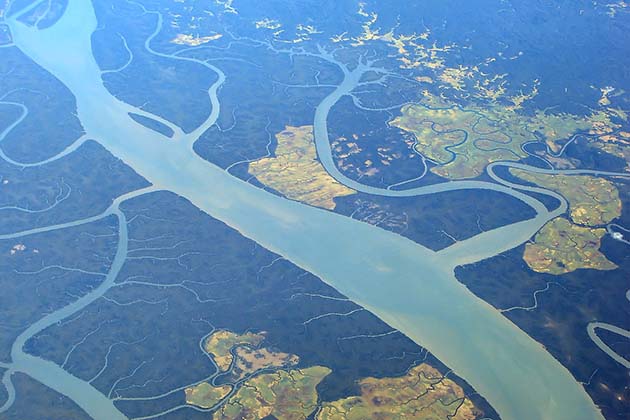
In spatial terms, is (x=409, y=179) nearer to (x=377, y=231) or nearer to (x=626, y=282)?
(x=377, y=231)

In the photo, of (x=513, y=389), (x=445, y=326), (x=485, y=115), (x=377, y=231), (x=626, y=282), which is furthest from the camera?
(x=485, y=115)

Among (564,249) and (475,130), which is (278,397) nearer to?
(564,249)

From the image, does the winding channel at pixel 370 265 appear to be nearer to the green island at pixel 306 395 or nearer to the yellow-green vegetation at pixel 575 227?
the yellow-green vegetation at pixel 575 227

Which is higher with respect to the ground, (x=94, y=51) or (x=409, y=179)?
(x=409, y=179)

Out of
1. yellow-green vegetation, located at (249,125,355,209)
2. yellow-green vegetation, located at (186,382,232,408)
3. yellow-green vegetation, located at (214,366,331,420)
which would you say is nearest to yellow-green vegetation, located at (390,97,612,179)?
yellow-green vegetation, located at (249,125,355,209)

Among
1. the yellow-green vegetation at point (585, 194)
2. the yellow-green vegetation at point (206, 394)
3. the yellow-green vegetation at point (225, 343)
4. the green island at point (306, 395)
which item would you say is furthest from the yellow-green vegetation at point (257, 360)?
the yellow-green vegetation at point (585, 194)

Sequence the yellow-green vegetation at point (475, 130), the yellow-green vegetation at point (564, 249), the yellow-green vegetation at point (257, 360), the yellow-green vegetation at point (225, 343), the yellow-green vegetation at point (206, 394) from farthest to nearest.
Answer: the yellow-green vegetation at point (475, 130)
the yellow-green vegetation at point (564, 249)
the yellow-green vegetation at point (225, 343)
the yellow-green vegetation at point (257, 360)
the yellow-green vegetation at point (206, 394)

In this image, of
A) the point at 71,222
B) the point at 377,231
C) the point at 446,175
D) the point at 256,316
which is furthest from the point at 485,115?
the point at 71,222
